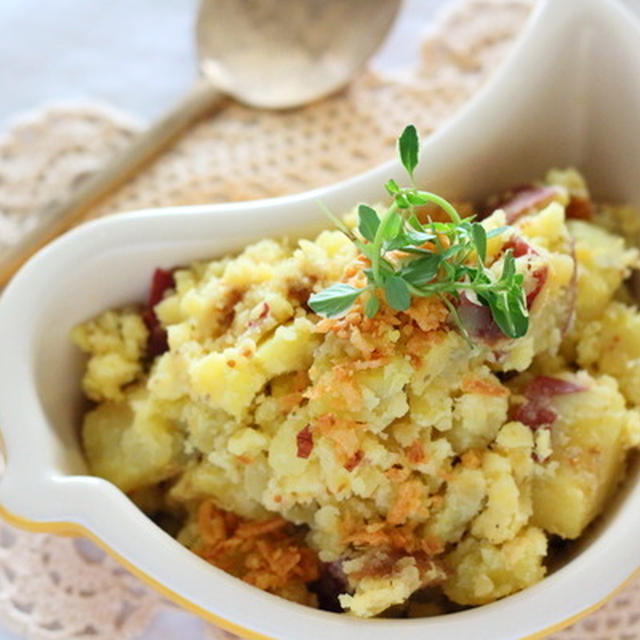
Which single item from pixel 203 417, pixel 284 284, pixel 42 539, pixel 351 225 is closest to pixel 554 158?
pixel 351 225

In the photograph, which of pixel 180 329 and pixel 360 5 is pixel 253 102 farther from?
pixel 180 329

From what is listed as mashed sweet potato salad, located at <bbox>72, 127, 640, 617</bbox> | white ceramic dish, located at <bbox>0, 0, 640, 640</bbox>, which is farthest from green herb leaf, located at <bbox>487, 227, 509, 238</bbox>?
white ceramic dish, located at <bbox>0, 0, 640, 640</bbox>

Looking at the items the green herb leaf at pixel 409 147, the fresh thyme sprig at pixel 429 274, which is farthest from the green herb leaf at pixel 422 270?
the green herb leaf at pixel 409 147

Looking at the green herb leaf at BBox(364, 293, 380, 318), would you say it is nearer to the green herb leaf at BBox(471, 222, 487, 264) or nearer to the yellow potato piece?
the green herb leaf at BBox(471, 222, 487, 264)

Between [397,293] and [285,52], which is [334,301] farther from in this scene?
[285,52]

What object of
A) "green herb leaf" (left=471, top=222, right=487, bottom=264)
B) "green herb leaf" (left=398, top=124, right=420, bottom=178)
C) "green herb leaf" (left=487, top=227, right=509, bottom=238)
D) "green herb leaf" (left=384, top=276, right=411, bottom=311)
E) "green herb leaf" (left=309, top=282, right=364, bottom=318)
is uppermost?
"green herb leaf" (left=398, top=124, right=420, bottom=178)

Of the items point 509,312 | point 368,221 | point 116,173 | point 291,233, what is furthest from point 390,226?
point 116,173

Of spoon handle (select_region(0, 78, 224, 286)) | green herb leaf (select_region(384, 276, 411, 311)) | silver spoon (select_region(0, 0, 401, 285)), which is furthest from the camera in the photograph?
silver spoon (select_region(0, 0, 401, 285))
